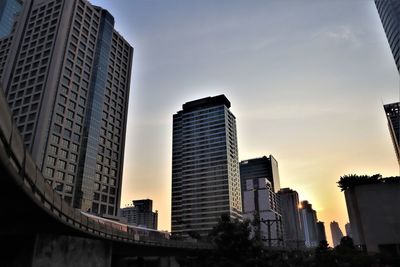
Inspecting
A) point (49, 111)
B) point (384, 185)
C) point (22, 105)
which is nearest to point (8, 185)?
point (384, 185)

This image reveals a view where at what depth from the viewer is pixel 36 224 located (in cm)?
2648

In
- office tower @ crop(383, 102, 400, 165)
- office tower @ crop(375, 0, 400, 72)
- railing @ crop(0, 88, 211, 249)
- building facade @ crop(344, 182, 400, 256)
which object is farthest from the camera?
office tower @ crop(383, 102, 400, 165)

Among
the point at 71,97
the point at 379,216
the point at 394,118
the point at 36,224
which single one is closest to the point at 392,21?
the point at 379,216

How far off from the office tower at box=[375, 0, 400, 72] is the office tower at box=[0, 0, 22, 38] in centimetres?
17539

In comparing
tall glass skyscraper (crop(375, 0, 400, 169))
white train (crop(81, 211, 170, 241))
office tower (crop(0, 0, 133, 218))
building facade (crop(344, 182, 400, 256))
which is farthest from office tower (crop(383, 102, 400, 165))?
white train (crop(81, 211, 170, 241))

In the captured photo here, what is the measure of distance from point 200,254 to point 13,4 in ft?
660

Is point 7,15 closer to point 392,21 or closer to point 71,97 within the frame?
point 71,97

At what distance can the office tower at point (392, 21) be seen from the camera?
8969 centimetres

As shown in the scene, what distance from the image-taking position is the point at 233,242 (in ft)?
170

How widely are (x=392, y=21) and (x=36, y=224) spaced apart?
10278cm

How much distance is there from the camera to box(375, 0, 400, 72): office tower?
294 feet

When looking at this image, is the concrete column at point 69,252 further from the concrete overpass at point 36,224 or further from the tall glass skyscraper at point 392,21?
the tall glass skyscraper at point 392,21

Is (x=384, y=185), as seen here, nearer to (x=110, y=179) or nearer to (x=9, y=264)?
(x=9, y=264)

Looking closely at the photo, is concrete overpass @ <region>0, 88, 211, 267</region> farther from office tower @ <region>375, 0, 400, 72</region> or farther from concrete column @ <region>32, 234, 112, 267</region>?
office tower @ <region>375, 0, 400, 72</region>
